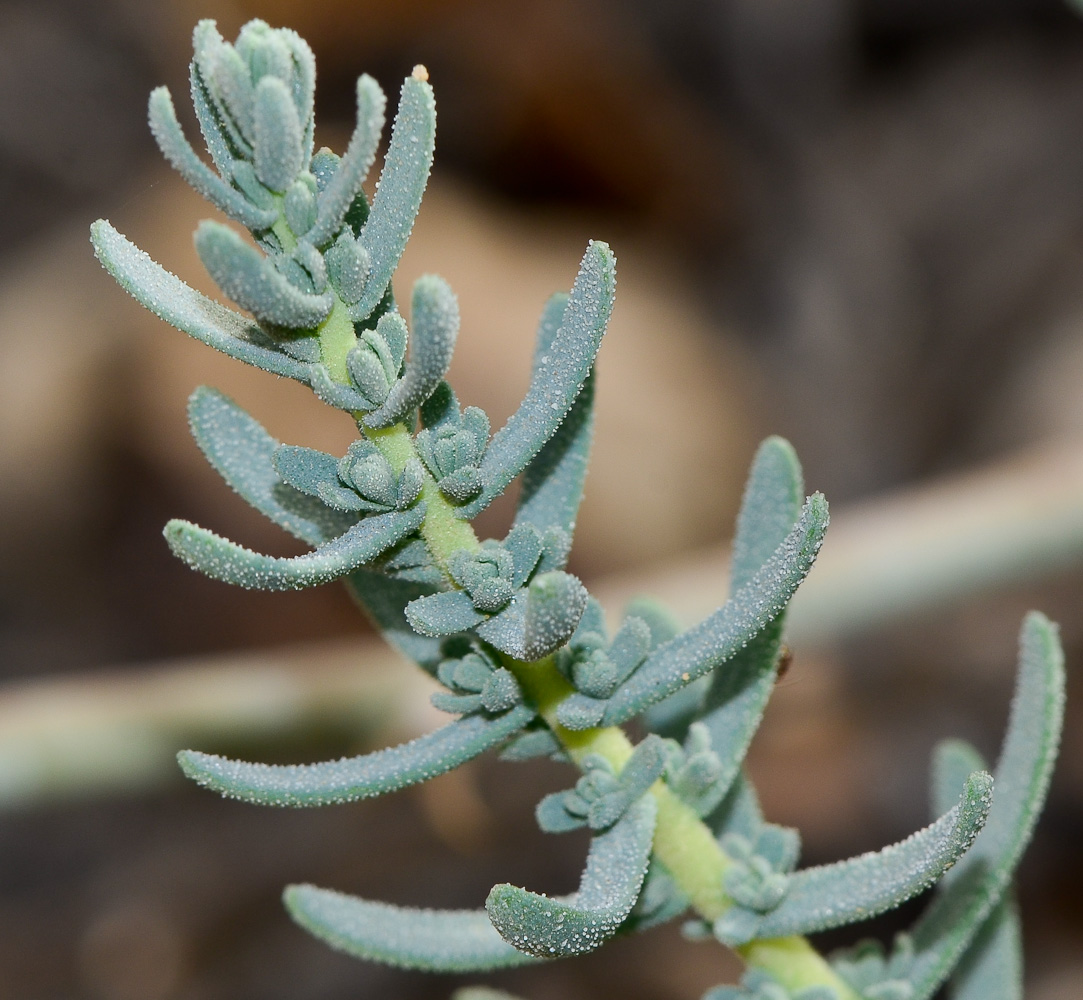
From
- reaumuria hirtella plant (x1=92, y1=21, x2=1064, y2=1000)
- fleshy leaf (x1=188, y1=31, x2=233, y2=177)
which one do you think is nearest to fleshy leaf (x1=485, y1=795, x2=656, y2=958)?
reaumuria hirtella plant (x1=92, y1=21, x2=1064, y2=1000)

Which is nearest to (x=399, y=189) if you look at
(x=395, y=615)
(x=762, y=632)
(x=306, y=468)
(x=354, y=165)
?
(x=354, y=165)

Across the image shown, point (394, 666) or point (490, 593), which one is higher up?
point (394, 666)

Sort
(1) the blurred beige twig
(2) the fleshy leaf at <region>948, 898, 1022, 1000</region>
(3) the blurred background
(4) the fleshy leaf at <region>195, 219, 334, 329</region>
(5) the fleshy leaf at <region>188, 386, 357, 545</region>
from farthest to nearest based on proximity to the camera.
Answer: (3) the blurred background → (1) the blurred beige twig → (2) the fleshy leaf at <region>948, 898, 1022, 1000</region> → (5) the fleshy leaf at <region>188, 386, 357, 545</region> → (4) the fleshy leaf at <region>195, 219, 334, 329</region>

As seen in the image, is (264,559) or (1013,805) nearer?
(264,559)

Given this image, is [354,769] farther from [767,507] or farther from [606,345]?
[606,345]

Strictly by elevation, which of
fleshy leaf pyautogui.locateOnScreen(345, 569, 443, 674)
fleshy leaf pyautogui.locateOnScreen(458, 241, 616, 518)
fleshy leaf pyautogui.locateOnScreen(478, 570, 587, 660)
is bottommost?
fleshy leaf pyautogui.locateOnScreen(478, 570, 587, 660)

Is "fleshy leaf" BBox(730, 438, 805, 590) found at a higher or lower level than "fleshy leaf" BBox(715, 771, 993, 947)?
higher

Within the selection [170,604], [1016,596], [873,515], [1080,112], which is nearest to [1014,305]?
[1080,112]

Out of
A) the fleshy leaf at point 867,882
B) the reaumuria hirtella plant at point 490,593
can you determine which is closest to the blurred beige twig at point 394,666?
the reaumuria hirtella plant at point 490,593

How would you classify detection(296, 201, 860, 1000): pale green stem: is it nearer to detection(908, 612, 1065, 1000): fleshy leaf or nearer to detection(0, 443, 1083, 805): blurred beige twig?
detection(908, 612, 1065, 1000): fleshy leaf
